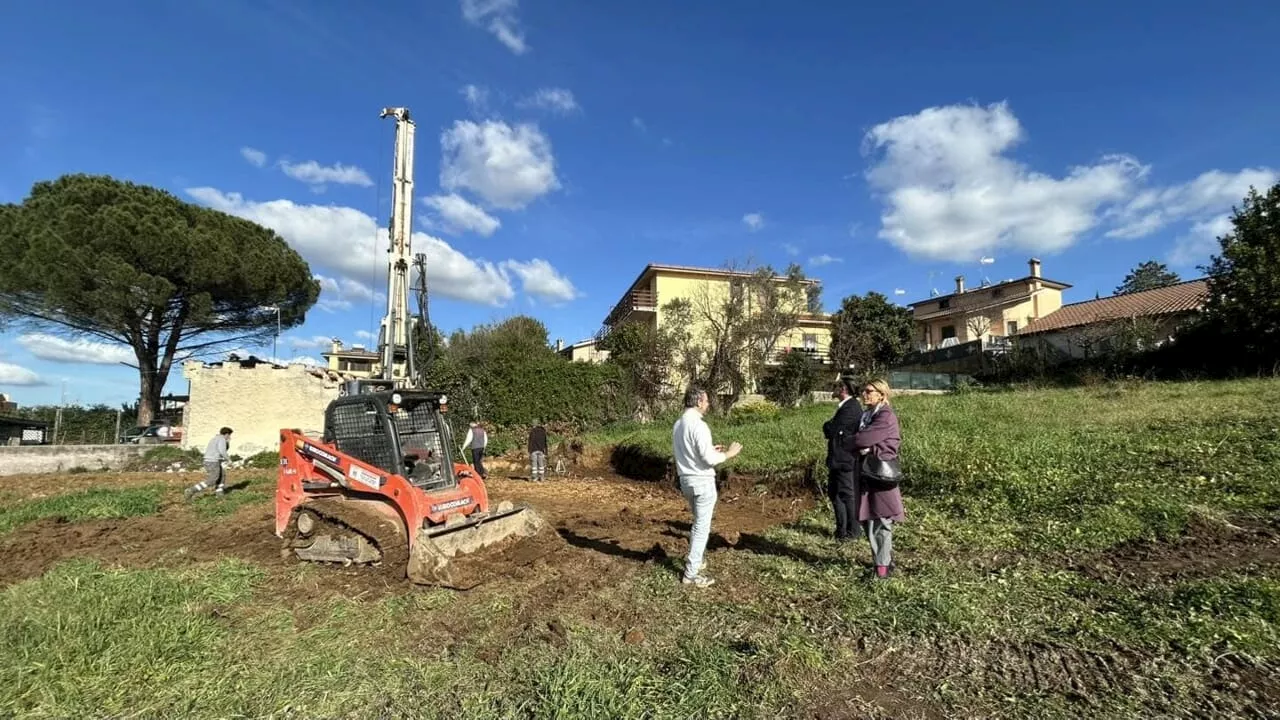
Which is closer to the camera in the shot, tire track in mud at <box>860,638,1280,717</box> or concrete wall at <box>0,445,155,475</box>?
tire track in mud at <box>860,638,1280,717</box>

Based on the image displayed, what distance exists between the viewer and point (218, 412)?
2072 cm

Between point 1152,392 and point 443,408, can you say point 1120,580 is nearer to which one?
point 443,408

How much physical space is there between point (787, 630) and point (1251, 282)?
19324 millimetres

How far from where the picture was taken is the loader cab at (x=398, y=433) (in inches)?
269

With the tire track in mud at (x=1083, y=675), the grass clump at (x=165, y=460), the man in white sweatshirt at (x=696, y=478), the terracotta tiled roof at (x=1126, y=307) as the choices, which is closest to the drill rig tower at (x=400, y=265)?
the man in white sweatshirt at (x=696, y=478)

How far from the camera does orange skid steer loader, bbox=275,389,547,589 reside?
253 inches

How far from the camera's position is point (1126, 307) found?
30.0 m

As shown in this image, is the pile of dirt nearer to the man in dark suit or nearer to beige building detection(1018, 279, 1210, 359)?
the man in dark suit

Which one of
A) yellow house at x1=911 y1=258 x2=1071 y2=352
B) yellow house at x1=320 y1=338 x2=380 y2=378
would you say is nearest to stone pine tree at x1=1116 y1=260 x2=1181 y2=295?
yellow house at x1=911 y1=258 x2=1071 y2=352

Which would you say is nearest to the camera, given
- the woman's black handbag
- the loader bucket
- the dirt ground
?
the woman's black handbag

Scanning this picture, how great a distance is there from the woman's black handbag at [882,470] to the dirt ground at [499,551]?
6.94 ft

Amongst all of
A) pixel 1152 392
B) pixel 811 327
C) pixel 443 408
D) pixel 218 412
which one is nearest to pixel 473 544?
pixel 443 408

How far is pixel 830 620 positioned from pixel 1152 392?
13224mm

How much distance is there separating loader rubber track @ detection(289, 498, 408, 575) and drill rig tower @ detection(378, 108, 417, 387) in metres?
4.82
